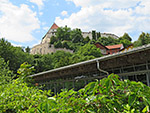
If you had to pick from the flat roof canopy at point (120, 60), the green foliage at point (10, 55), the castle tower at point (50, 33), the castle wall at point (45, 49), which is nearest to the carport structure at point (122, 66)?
the flat roof canopy at point (120, 60)

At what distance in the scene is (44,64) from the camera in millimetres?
48406

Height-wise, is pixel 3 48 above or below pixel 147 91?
above

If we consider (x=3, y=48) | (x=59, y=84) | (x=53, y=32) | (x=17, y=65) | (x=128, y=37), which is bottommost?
(x=59, y=84)

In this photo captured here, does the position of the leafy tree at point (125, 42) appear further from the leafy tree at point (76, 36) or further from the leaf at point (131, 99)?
the leaf at point (131, 99)

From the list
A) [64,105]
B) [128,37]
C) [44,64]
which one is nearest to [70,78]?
[64,105]

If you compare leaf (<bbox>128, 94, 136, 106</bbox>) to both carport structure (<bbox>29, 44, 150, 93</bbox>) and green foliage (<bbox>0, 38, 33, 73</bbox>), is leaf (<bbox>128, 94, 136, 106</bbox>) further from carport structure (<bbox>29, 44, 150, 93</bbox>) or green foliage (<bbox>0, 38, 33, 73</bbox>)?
green foliage (<bbox>0, 38, 33, 73</bbox>)

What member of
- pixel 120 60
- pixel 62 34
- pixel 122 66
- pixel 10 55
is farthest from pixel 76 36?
pixel 120 60

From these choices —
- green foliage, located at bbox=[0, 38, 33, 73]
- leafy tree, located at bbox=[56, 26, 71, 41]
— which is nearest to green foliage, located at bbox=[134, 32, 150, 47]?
green foliage, located at bbox=[0, 38, 33, 73]

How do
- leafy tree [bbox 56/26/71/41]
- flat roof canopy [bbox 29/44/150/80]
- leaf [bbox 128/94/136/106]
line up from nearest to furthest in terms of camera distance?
leaf [bbox 128/94/136/106]
flat roof canopy [bbox 29/44/150/80]
leafy tree [bbox 56/26/71/41]

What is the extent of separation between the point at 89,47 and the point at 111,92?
202 feet

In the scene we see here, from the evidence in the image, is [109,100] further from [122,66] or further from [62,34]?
[62,34]

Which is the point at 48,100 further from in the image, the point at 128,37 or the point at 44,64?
the point at 128,37

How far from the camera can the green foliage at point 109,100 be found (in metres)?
1.11

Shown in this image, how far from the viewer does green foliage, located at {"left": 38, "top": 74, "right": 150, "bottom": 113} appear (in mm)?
1107
